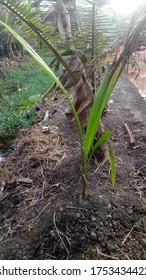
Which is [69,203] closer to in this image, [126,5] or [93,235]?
[93,235]

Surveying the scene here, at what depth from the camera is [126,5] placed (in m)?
1.09

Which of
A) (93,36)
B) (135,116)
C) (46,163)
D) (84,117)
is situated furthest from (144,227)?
(135,116)

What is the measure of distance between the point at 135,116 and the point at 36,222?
125 centimetres

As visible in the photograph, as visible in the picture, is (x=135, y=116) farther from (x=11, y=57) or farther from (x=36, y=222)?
(x=11, y=57)

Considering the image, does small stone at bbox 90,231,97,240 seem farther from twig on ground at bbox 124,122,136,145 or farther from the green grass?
the green grass

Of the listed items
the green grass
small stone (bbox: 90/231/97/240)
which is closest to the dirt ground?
small stone (bbox: 90/231/97/240)

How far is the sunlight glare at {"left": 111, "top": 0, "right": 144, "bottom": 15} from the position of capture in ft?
3.19

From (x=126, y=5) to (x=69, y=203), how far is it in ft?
2.85

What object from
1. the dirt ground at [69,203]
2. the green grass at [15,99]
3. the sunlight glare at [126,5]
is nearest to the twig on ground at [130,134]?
the dirt ground at [69,203]

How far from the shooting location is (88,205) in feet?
3.29

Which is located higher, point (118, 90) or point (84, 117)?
point (84, 117)

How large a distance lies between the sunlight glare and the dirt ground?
704 mm

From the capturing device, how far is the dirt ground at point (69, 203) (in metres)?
0.88

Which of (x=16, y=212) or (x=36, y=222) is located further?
(x=16, y=212)
